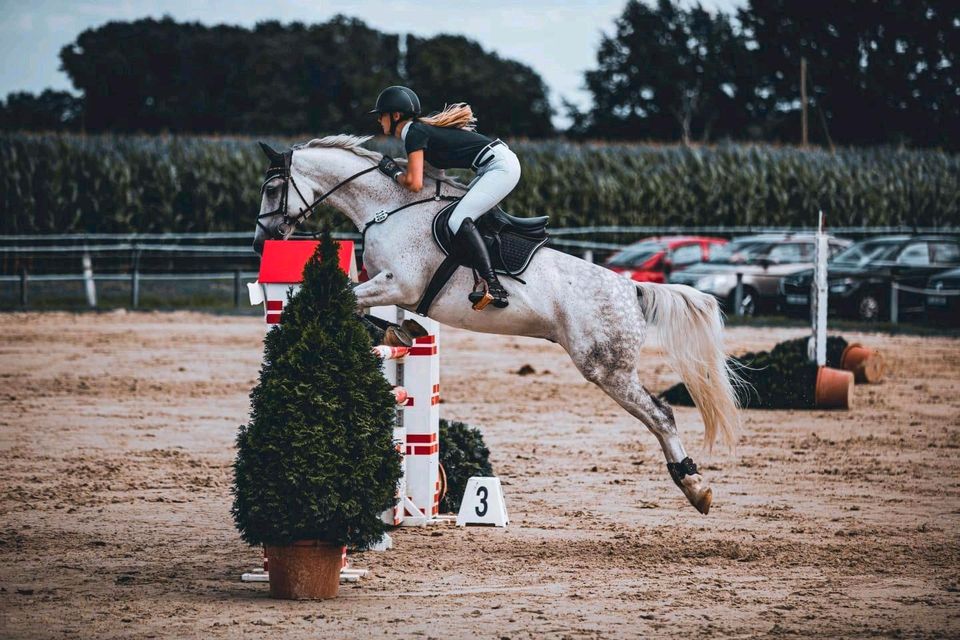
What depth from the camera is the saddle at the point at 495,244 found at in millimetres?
7699

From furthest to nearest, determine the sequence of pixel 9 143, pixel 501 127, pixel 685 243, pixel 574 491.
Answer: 1. pixel 501 127
2. pixel 9 143
3. pixel 685 243
4. pixel 574 491

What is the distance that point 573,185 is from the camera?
35.0 meters

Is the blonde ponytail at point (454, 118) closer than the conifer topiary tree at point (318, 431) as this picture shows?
No

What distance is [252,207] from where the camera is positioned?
32.3 m

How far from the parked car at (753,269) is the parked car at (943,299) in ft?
8.47

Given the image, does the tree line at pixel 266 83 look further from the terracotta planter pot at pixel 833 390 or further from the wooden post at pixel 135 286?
the terracotta planter pot at pixel 833 390

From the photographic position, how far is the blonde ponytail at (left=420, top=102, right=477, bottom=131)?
7797 millimetres

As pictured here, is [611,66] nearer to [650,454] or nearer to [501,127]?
[501,127]

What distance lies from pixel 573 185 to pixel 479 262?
2781 centimetres

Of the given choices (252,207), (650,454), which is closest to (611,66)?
(252,207)

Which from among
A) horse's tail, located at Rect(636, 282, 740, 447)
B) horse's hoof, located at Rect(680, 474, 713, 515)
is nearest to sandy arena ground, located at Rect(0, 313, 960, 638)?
horse's hoof, located at Rect(680, 474, 713, 515)

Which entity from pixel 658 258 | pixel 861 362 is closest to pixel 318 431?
pixel 861 362

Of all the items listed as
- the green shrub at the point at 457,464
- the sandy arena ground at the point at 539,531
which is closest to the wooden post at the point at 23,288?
the sandy arena ground at the point at 539,531

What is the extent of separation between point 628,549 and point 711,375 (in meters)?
1.51
